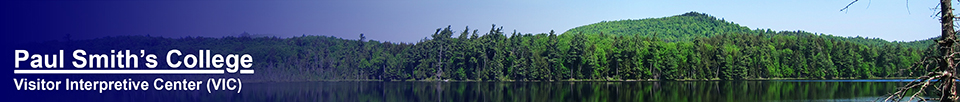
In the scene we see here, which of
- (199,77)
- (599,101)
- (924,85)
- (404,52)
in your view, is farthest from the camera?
(404,52)

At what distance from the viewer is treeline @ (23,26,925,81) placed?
9575 cm

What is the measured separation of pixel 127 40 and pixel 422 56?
57854 mm

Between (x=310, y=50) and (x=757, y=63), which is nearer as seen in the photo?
(x=757, y=63)

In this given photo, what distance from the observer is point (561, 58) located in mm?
97875

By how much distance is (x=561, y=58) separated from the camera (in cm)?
9788

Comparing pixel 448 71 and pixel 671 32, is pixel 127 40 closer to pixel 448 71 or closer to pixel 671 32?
pixel 448 71

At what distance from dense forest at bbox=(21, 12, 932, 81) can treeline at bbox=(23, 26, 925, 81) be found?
138mm

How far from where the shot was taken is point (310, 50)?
132m

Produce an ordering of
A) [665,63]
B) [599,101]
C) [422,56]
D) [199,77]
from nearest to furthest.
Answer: [599,101] → [199,77] → [665,63] → [422,56]

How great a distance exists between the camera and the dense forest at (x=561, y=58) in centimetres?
9575

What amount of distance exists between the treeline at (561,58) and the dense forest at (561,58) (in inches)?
5.4

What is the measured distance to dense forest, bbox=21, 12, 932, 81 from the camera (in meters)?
95.8

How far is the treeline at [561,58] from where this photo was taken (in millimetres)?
95750

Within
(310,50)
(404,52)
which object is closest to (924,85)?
(404,52)
